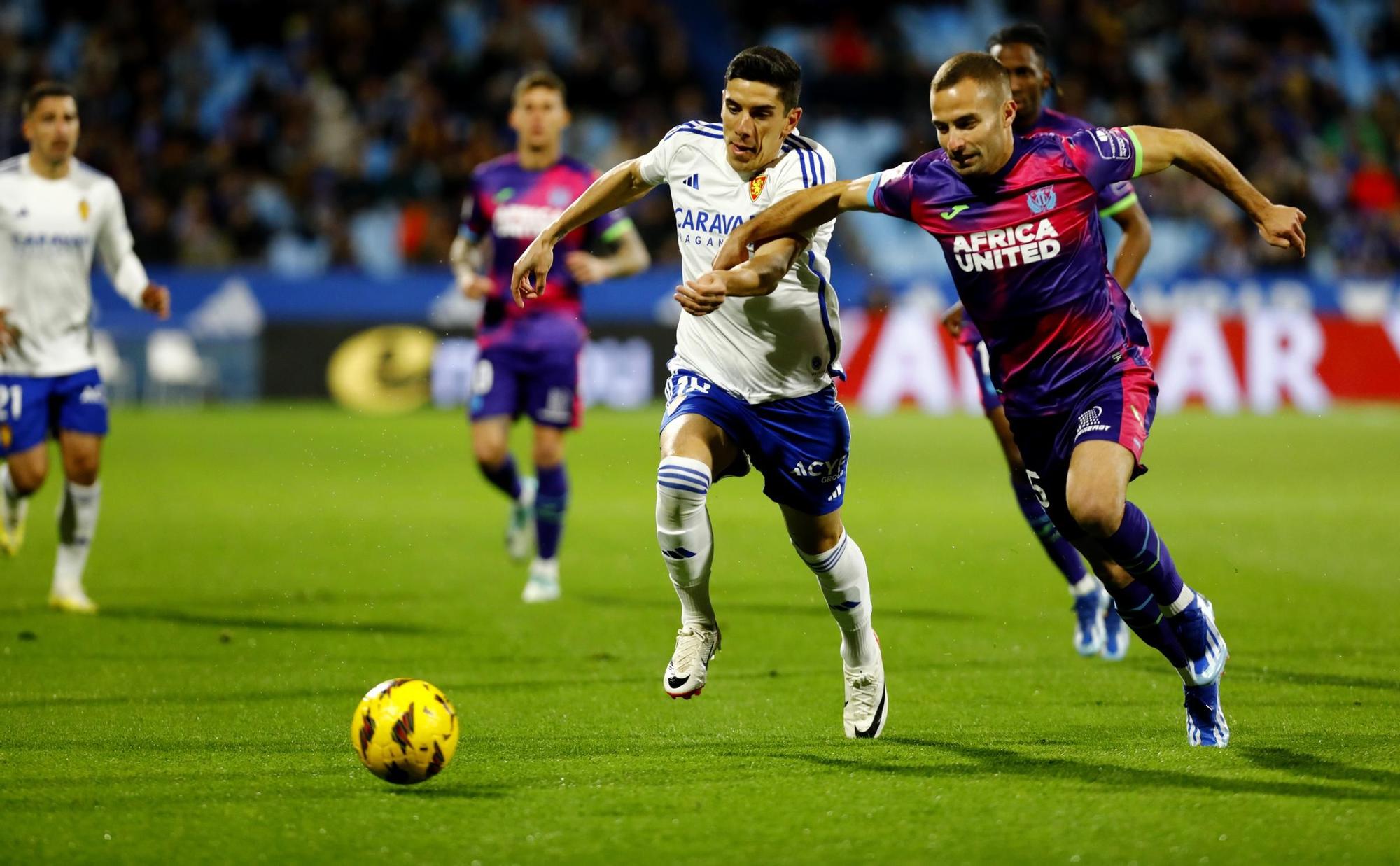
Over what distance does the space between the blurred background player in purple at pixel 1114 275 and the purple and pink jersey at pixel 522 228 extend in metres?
2.78

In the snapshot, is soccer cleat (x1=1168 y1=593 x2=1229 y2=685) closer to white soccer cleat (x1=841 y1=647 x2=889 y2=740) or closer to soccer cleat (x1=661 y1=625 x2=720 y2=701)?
white soccer cleat (x1=841 y1=647 x2=889 y2=740)

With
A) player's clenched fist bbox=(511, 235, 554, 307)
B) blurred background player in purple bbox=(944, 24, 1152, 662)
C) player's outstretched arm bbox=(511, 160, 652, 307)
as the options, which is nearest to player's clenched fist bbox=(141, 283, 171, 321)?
player's outstretched arm bbox=(511, 160, 652, 307)

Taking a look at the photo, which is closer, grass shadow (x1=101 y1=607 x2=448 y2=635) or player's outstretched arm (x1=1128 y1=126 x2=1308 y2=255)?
player's outstretched arm (x1=1128 y1=126 x2=1308 y2=255)

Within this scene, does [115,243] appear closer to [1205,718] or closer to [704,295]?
[704,295]

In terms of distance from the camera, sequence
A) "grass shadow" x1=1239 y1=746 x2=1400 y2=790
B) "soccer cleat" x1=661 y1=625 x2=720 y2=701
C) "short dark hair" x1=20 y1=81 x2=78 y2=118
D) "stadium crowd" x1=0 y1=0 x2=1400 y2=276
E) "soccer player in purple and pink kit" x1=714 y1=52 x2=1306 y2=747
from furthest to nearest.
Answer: "stadium crowd" x1=0 y1=0 x2=1400 y2=276, "short dark hair" x1=20 y1=81 x2=78 y2=118, "soccer cleat" x1=661 y1=625 x2=720 y2=701, "soccer player in purple and pink kit" x1=714 y1=52 x2=1306 y2=747, "grass shadow" x1=1239 y1=746 x2=1400 y2=790

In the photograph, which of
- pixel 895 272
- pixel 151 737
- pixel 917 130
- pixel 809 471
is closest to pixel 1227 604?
pixel 809 471

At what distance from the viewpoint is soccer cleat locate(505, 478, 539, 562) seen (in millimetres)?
10897

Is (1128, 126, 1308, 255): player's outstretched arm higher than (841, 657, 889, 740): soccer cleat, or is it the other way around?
(1128, 126, 1308, 255): player's outstretched arm

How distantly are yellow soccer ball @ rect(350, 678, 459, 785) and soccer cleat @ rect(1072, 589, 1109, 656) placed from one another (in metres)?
3.65

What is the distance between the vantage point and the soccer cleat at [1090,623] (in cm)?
779

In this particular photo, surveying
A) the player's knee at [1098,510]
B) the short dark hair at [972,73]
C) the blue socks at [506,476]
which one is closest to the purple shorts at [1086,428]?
the player's knee at [1098,510]

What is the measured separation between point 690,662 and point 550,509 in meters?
4.06

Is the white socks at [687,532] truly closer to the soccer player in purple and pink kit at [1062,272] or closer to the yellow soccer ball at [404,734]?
→ the soccer player in purple and pink kit at [1062,272]

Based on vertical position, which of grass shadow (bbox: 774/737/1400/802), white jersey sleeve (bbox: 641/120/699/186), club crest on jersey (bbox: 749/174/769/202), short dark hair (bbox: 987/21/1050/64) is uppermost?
short dark hair (bbox: 987/21/1050/64)
